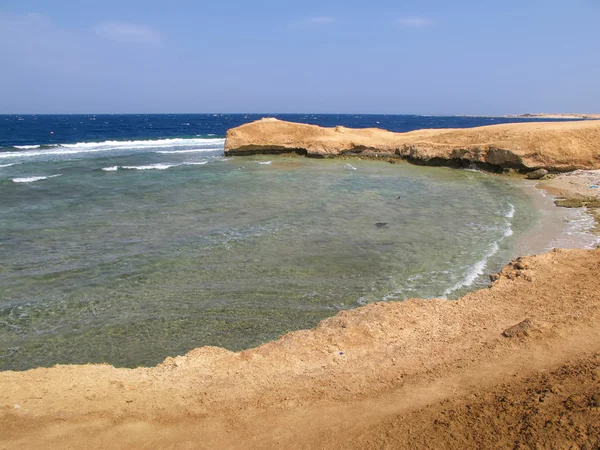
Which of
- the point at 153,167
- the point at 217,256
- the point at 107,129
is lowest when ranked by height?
the point at 217,256

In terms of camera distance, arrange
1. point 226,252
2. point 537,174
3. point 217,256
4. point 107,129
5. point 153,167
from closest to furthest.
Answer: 1. point 217,256
2. point 226,252
3. point 537,174
4. point 153,167
5. point 107,129

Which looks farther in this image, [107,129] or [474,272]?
[107,129]

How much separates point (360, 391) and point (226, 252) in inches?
280

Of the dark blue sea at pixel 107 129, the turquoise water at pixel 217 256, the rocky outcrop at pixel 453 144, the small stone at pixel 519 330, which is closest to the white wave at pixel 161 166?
the rocky outcrop at pixel 453 144

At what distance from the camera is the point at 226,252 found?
11570mm

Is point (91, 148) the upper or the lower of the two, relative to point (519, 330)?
upper

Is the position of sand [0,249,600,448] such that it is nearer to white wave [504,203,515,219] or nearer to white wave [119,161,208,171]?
white wave [504,203,515,219]

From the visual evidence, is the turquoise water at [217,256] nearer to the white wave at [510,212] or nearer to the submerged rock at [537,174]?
the white wave at [510,212]

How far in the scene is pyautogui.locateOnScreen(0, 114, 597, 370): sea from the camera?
777cm

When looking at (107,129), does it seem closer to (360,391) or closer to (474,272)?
(474,272)

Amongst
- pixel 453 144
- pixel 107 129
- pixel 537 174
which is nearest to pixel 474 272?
pixel 537 174

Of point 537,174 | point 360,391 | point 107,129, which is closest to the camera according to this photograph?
point 360,391

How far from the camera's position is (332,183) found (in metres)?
22.7

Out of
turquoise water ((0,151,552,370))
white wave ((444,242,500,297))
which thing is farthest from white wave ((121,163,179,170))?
white wave ((444,242,500,297))
